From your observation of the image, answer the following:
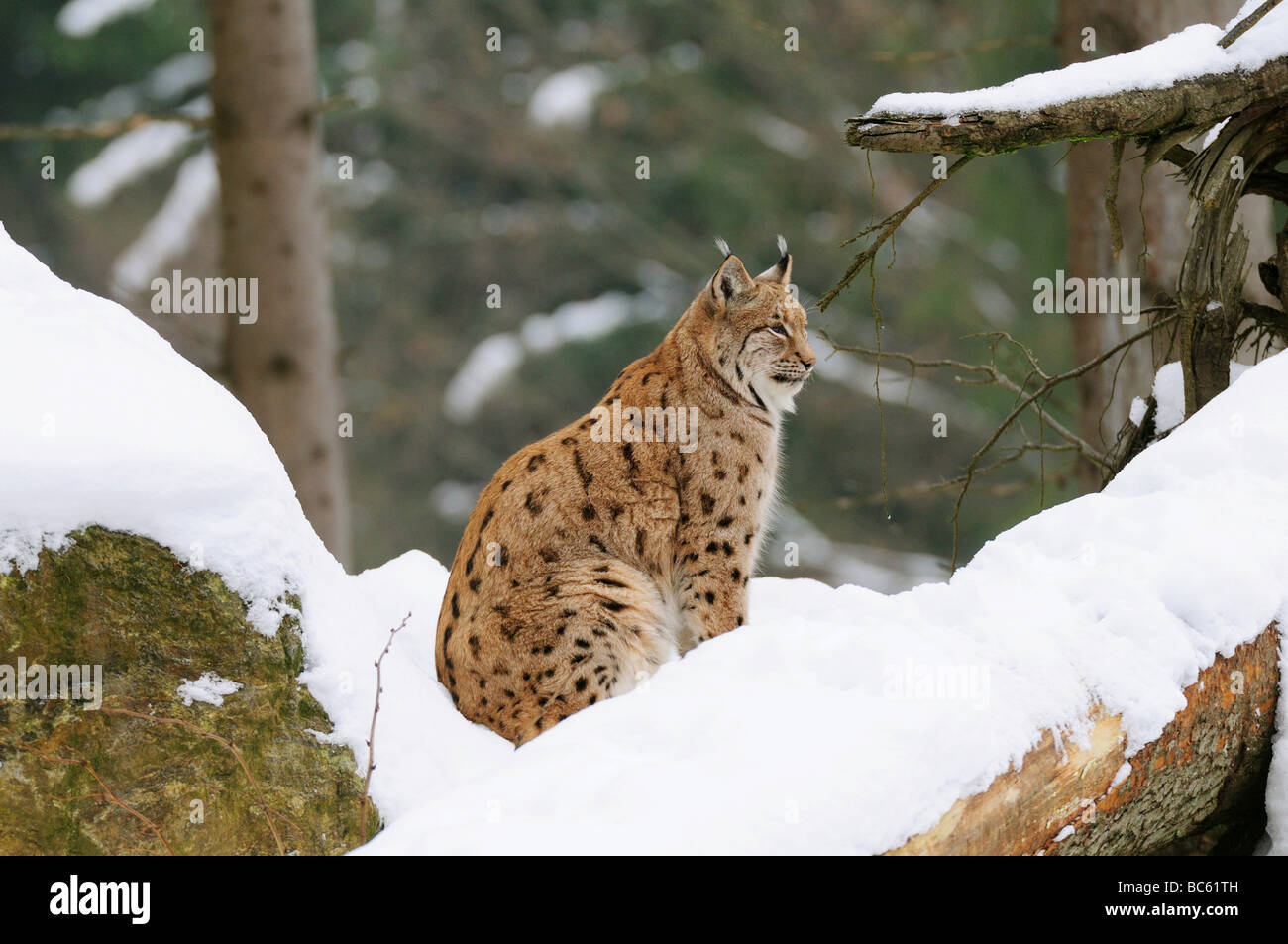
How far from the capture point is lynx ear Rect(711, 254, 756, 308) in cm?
526

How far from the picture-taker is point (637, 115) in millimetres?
20391

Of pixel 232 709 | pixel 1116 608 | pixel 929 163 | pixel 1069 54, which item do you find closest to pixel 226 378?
pixel 232 709

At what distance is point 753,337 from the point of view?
529cm

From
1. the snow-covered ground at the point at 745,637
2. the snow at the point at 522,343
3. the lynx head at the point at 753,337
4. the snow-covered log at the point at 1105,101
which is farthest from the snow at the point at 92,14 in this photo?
the snow-covered log at the point at 1105,101

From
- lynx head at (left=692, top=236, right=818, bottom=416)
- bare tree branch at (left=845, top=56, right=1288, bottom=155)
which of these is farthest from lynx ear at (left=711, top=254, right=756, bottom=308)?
bare tree branch at (left=845, top=56, right=1288, bottom=155)

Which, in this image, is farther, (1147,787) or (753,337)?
(753,337)

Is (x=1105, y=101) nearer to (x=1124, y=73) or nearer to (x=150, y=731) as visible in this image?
(x=1124, y=73)

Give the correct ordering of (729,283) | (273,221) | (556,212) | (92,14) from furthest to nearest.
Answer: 1. (556,212)
2. (92,14)
3. (273,221)
4. (729,283)

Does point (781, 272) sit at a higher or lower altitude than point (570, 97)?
lower

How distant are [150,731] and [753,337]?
2782mm

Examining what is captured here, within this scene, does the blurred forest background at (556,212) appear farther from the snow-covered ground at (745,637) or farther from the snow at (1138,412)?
the snow-covered ground at (745,637)

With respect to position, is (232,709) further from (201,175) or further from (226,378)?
(201,175)

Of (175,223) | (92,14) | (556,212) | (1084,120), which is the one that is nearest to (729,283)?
(1084,120)
